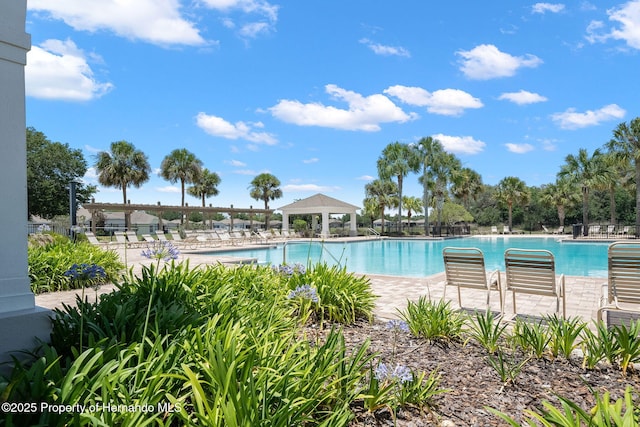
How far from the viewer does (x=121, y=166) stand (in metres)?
33.3

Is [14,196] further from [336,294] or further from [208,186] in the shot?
[208,186]

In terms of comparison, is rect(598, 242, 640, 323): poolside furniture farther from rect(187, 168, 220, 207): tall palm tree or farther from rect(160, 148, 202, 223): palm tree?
rect(187, 168, 220, 207): tall palm tree

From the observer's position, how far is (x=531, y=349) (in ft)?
10.4

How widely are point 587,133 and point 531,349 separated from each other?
42791mm

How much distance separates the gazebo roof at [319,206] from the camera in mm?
30469

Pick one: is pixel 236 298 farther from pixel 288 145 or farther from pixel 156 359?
pixel 288 145

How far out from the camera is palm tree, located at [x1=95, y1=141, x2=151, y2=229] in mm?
33094

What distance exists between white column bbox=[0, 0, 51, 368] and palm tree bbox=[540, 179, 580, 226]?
43058mm

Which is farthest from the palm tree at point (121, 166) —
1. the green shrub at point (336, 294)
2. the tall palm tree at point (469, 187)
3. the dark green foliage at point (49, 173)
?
the green shrub at point (336, 294)

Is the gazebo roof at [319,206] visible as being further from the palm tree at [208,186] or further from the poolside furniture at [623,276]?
the poolside furniture at [623,276]

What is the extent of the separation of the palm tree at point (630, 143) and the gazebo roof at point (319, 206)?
19653mm

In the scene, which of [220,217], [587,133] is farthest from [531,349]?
[220,217]

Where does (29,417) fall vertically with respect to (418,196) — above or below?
below

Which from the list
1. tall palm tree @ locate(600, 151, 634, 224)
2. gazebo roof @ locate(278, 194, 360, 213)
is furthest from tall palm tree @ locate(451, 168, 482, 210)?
gazebo roof @ locate(278, 194, 360, 213)
